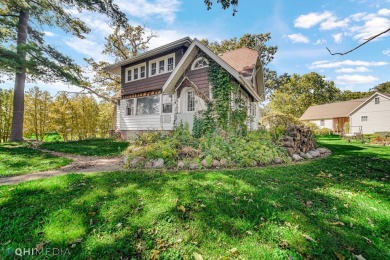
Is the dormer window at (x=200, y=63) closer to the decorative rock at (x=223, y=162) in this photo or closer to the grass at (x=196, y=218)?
the decorative rock at (x=223, y=162)

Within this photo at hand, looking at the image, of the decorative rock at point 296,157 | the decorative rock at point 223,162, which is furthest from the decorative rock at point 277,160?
the decorative rock at point 223,162

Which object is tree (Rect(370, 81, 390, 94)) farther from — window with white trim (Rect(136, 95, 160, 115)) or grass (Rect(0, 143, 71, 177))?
grass (Rect(0, 143, 71, 177))

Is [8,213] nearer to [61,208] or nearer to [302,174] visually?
[61,208]

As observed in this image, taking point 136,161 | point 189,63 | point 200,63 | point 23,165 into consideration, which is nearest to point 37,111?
point 23,165

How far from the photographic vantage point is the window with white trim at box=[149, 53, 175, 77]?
47.2 feet

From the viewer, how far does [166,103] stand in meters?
14.3

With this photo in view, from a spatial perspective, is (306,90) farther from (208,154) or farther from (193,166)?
(193,166)

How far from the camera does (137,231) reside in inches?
107

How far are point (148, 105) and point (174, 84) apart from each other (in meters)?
4.34

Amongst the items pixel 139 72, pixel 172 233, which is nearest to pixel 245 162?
pixel 172 233

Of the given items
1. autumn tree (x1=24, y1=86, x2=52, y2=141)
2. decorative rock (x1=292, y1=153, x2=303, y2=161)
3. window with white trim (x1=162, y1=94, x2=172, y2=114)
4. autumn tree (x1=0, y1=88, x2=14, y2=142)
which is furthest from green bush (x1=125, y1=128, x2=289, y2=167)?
autumn tree (x1=24, y1=86, x2=52, y2=141)

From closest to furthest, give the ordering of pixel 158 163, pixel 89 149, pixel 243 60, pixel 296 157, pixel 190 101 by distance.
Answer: pixel 158 163 → pixel 296 157 → pixel 89 149 → pixel 190 101 → pixel 243 60

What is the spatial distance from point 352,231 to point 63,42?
18.8 m

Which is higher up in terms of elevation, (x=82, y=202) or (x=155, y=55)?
(x=155, y=55)
